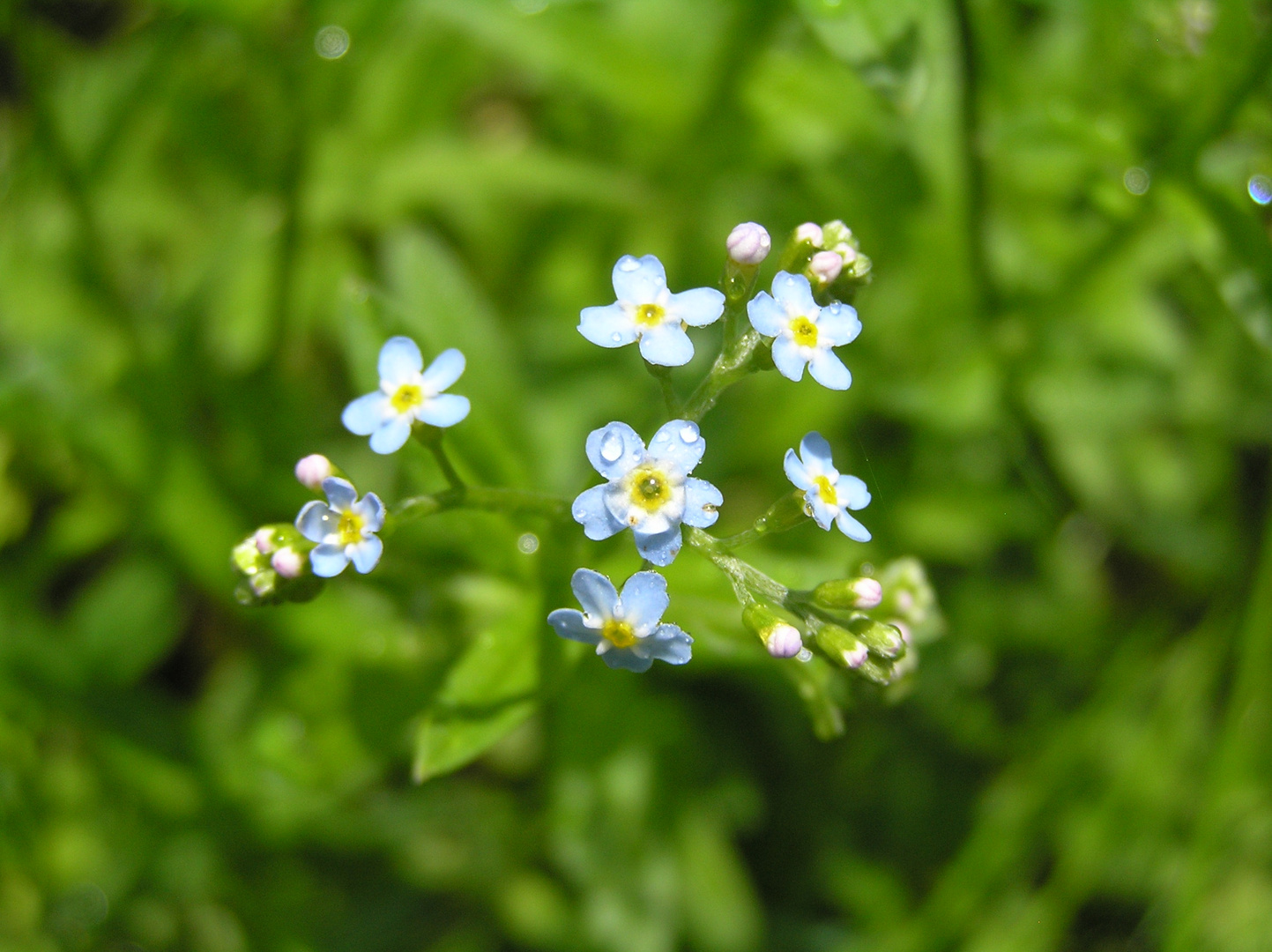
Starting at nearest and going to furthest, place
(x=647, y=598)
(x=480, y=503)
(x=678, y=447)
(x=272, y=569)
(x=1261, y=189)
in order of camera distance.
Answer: (x=647, y=598) < (x=678, y=447) < (x=272, y=569) < (x=480, y=503) < (x=1261, y=189)

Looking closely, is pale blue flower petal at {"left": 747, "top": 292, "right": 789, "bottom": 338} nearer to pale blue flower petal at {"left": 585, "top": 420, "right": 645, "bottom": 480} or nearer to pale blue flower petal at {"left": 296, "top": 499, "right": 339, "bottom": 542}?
pale blue flower petal at {"left": 585, "top": 420, "right": 645, "bottom": 480}

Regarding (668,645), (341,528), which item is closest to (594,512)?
(668,645)

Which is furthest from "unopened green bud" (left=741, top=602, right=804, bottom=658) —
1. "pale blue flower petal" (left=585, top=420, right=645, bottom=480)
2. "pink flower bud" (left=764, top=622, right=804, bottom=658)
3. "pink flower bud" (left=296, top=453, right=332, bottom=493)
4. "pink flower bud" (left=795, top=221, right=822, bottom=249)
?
"pink flower bud" (left=296, top=453, right=332, bottom=493)

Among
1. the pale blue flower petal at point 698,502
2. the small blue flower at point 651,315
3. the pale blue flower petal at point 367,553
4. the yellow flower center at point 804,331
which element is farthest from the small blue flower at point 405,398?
the yellow flower center at point 804,331

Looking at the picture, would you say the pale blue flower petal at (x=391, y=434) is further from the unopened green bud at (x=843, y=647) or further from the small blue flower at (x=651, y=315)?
the unopened green bud at (x=843, y=647)

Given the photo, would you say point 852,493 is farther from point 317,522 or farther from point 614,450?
point 317,522
